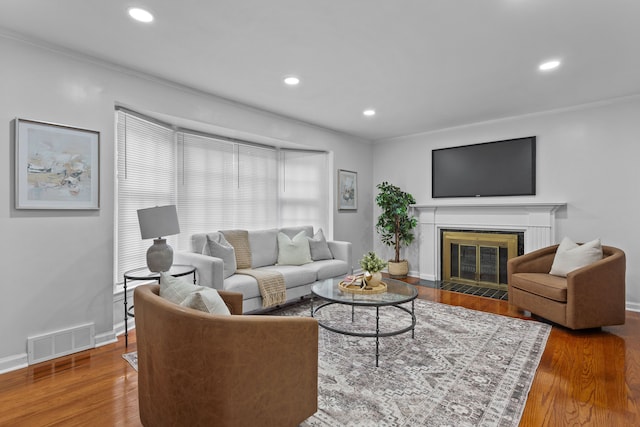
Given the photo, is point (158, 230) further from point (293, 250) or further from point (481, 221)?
point (481, 221)

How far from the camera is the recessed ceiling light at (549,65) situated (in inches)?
117

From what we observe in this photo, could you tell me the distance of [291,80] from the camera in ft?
11.1

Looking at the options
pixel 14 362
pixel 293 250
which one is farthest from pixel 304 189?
pixel 14 362

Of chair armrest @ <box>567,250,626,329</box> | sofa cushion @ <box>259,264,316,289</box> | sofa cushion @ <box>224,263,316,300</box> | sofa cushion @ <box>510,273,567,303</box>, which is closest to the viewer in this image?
chair armrest @ <box>567,250,626,329</box>

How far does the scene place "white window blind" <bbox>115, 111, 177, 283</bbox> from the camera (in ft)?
10.9

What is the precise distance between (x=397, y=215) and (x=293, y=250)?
2100mm

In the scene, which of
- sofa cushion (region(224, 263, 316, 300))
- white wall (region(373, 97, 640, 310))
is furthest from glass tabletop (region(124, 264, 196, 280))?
white wall (region(373, 97, 640, 310))

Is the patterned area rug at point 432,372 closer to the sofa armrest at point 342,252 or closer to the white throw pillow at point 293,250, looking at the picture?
the white throw pillow at point 293,250

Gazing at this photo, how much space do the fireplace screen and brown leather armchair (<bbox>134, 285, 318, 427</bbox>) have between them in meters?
4.11

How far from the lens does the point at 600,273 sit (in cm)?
316

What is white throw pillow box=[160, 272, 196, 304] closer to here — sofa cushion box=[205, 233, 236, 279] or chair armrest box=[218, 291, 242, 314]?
chair armrest box=[218, 291, 242, 314]

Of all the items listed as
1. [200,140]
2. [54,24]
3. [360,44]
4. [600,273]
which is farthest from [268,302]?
[600,273]

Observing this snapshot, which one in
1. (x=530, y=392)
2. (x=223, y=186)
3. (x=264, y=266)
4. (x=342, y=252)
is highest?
(x=223, y=186)

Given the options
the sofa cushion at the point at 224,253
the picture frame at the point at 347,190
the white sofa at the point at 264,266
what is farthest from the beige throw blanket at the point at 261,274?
the picture frame at the point at 347,190
